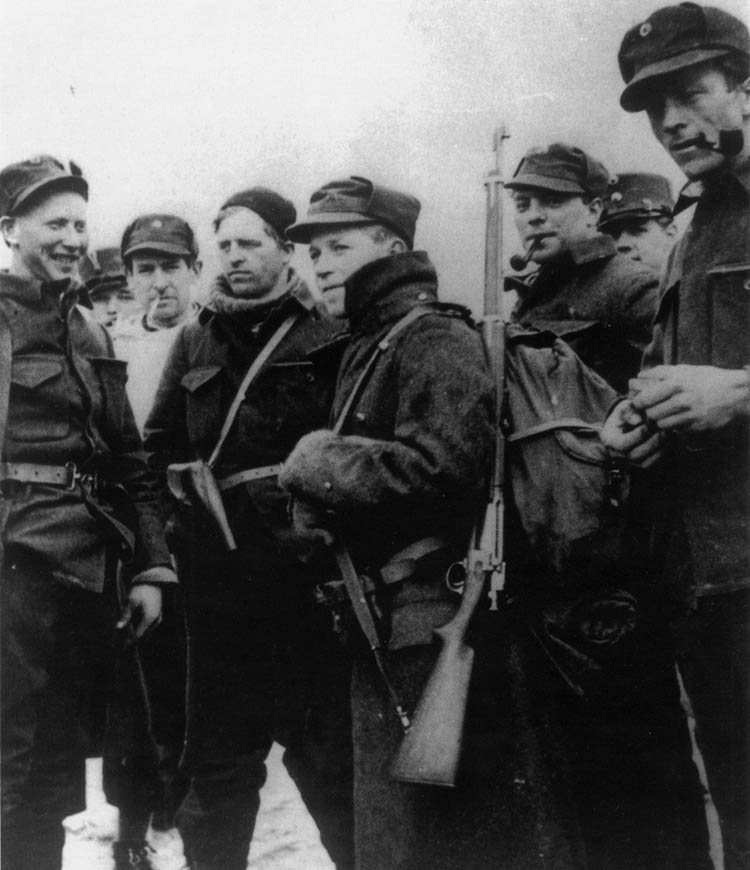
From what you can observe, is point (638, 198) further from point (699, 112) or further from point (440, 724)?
point (440, 724)

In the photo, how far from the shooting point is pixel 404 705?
2.33m

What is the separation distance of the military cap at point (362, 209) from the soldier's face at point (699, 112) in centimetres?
71

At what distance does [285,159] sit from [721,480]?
63.0 inches

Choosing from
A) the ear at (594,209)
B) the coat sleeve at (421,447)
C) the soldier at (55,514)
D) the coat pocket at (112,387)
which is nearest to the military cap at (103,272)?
the soldier at (55,514)

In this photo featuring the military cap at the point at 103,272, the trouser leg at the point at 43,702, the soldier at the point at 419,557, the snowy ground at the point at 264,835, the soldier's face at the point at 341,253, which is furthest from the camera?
the military cap at the point at 103,272

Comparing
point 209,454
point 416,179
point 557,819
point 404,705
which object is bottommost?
point 557,819

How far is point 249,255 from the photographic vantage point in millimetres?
3168

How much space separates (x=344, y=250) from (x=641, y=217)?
2.76 ft

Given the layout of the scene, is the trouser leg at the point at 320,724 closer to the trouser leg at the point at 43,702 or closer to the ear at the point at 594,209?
the trouser leg at the point at 43,702

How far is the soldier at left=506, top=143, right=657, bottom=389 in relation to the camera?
8.98 ft

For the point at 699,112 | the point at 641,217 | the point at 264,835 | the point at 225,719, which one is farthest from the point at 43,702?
the point at 699,112

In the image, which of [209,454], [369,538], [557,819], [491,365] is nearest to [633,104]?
→ [491,365]

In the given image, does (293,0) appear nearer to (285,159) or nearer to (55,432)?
(285,159)

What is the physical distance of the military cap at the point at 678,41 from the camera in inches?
100
